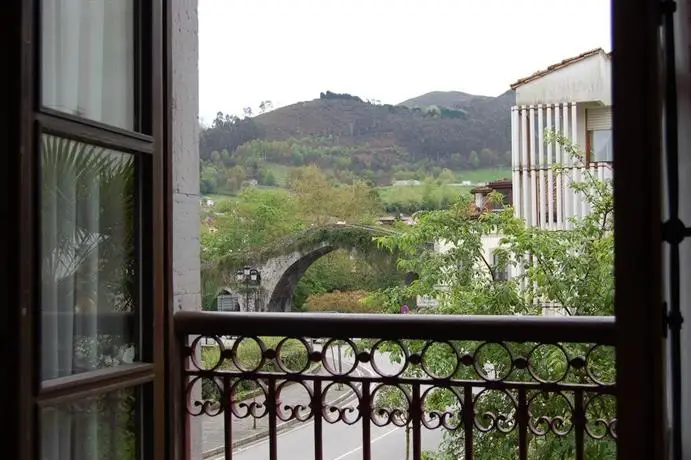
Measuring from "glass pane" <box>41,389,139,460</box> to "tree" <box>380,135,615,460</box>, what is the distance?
2.46 metres

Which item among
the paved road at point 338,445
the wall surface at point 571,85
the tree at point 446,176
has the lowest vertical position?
the paved road at point 338,445

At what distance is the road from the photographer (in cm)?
322

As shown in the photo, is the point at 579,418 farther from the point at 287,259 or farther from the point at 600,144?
the point at 287,259

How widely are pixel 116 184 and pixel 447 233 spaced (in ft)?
10.0

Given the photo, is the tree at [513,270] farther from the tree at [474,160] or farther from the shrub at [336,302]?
the tree at [474,160]

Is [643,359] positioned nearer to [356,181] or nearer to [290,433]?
[290,433]

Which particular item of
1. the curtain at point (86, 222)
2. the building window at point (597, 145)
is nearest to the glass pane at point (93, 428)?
the curtain at point (86, 222)

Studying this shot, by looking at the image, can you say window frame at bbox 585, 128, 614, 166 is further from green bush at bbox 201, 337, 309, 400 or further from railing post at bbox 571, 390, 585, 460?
railing post at bbox 571, 390, 585, 460

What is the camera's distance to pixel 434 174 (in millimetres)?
6895

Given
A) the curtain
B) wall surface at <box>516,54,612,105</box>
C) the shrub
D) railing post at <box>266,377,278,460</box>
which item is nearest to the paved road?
railing post at <box>266,377,278,460</box>

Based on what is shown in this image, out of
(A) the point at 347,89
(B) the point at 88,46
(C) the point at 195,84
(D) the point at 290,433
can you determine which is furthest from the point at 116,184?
(A) the point at 347,89

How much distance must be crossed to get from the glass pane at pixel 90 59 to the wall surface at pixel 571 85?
3.74 m

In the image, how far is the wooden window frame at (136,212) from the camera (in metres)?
1.47
